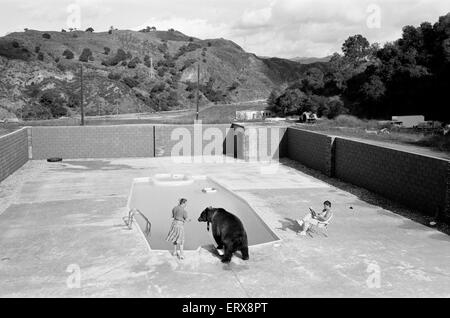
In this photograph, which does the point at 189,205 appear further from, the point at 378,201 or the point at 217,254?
the point at 378,201

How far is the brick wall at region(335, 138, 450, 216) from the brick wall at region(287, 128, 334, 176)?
64cm

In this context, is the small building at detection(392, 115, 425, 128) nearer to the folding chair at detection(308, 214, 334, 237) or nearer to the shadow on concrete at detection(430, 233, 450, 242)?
the shadow on concrete at detection(430, 233, 450, 242)

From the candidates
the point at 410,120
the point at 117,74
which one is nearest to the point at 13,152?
the point at 410,120

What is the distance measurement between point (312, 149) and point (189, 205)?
10484 millimetres

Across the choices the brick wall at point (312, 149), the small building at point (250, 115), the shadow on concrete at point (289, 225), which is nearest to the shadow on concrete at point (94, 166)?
the brick wall at point (312, 149)

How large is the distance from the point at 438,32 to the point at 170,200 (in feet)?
173

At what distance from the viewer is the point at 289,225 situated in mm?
15047

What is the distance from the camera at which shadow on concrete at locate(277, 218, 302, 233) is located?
574 inches

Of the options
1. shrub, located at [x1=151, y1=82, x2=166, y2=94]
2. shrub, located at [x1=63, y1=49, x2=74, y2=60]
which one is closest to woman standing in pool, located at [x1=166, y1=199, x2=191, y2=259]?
shrub, located at [x1=151, y1=82, x2=166, y2=94]

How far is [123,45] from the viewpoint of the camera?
12700 cm

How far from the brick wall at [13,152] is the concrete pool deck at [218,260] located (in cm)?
371
